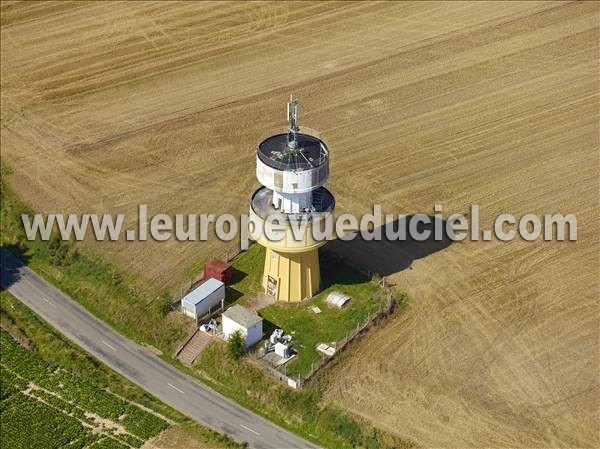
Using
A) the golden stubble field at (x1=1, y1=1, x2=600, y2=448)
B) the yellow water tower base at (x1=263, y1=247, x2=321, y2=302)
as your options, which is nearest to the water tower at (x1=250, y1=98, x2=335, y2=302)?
the yellow water tower base at (x1=263, y1=247, x2=321, y2=302)

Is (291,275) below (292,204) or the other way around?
below

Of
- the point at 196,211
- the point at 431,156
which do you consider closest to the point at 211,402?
the point at 196,211

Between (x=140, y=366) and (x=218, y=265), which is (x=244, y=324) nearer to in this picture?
(x=218, y=265)

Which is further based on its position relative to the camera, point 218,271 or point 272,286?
point 218,271

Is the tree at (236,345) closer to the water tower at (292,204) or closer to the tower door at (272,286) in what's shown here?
the tower door at (272,286)

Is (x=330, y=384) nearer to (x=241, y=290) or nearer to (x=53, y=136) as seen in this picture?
(x=241, y=290)

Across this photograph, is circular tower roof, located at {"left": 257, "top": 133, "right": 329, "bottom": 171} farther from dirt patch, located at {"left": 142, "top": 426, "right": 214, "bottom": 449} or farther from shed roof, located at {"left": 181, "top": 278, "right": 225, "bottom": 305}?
dirt patch, located at {"left": 142, "top": 426, "right": 214, "bottom": 449}

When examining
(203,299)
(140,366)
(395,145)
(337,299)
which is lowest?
(140,366)

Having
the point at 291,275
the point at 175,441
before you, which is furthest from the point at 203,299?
the point at 175,441
